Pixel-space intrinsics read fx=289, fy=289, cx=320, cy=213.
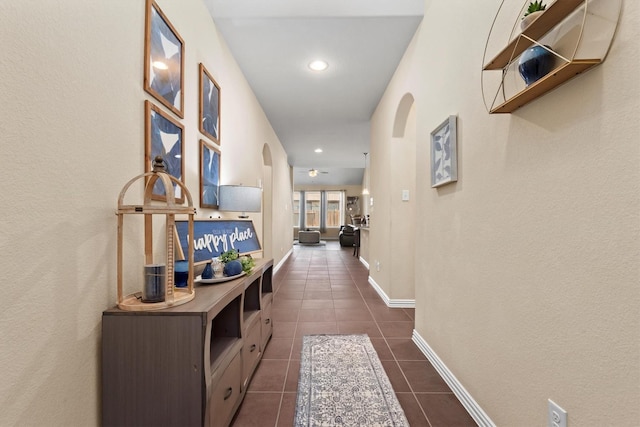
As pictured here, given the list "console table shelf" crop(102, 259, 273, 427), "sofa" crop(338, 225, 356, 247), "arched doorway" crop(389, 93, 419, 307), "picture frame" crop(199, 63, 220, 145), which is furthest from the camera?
"sofa" crop(338, 225, 356, 247)

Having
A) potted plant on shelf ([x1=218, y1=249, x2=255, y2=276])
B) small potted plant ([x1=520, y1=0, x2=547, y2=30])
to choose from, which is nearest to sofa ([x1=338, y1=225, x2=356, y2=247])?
potted plant on shelf ([x1=218, y1=249, x2=255, y2=276])

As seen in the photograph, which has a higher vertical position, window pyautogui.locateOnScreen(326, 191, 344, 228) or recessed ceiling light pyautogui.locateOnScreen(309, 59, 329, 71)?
recessed ceiling light pyautogui.locateOnScreen(309, 59, 329, 71)

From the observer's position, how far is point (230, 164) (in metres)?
2.82

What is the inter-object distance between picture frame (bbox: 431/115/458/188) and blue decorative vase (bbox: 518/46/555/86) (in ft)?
2.40

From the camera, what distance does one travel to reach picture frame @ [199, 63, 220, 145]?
2.11 meters

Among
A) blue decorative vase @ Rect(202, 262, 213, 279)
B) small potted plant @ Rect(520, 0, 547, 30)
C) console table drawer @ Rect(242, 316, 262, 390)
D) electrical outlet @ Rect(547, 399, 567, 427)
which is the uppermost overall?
small potted plant @ Rect(520, 0, 547, 30)

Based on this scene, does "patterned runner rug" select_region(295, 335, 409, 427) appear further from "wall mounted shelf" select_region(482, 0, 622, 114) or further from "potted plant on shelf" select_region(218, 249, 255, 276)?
"wall mounted shelf" select_region(482, 0, 622, 114)

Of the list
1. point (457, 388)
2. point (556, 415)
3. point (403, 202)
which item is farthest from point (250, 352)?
point (403, 202)

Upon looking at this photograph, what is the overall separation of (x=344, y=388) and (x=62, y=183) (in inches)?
69.5

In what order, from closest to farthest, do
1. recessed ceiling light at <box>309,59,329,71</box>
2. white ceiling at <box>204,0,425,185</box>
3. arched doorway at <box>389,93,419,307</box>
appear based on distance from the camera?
white ceiling at <box>204,0,425,185</box>
recessed ceiling light at <box>309,59,329,71</box>
arched doorway at <box>389,93,419,307</box>

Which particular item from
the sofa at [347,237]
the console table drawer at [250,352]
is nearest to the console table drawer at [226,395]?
the console table drawer at [250,352]

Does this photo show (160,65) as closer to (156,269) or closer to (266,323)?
(156,269)

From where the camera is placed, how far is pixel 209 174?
2.27m

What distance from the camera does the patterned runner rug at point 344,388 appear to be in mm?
1533
